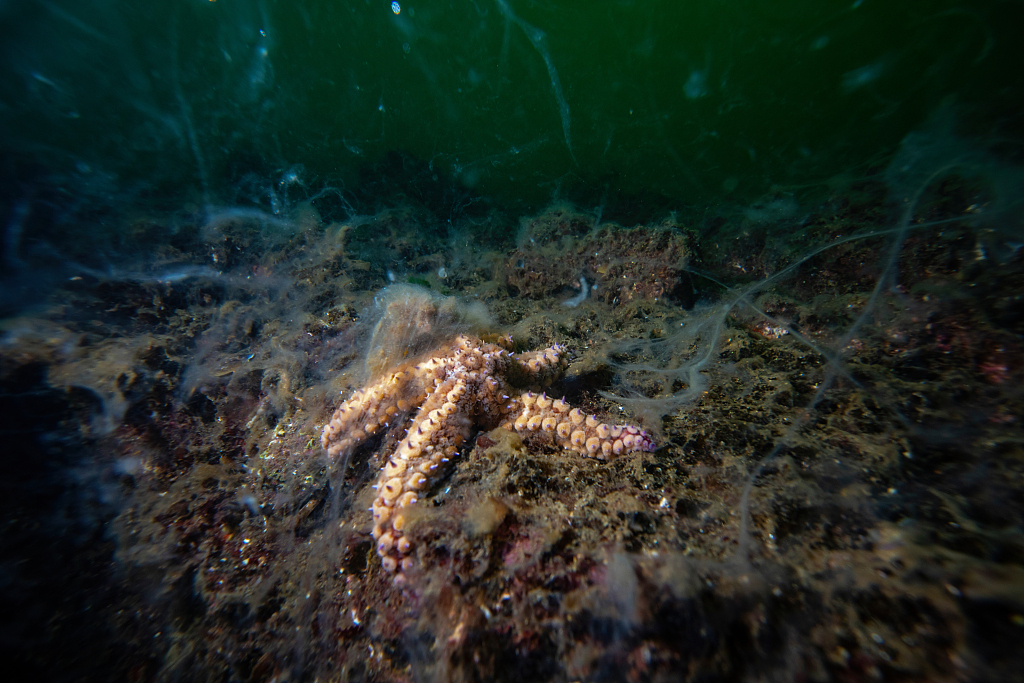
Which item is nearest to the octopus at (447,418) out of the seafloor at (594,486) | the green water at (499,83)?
the seafloor at (594,486)

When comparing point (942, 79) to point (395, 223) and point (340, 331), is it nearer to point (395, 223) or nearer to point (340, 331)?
point (395, 223)

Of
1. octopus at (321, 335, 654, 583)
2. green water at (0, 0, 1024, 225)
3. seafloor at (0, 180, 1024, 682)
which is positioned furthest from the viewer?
green water at (0, 0, 1024, 225)

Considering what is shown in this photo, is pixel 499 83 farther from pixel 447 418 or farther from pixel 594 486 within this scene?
pixel 594 486

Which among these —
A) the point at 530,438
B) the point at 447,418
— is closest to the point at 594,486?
the point at 530,438

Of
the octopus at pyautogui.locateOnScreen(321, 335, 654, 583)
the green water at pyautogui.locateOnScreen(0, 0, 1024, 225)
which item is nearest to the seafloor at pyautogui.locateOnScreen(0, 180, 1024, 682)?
the octopus at pyautogui.locateOnScreen(321, 335, 654, 583)

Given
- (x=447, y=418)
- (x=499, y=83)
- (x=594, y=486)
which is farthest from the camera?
(x=499, y=83)

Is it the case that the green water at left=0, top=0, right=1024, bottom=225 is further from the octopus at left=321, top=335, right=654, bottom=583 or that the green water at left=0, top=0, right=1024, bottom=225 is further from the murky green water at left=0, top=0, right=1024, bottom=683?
the octopus at left=321, top=335, right=654, bottom=583

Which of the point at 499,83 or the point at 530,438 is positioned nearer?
the point at 530,438
